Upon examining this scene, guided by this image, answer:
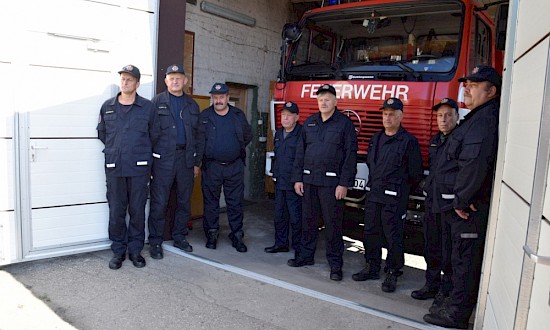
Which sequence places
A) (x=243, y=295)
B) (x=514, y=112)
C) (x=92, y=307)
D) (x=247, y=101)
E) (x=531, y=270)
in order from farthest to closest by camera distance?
(x=247, y=101) → (x=243, y=295) → (x=92, y=307) → (x=514, y=112) → (x=531, y=270)

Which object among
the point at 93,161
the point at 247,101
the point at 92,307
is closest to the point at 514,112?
the point at 92,307

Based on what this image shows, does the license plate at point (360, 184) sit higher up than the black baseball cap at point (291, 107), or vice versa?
the black baseball cap at point (291, 107)

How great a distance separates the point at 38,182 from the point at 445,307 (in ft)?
11.7

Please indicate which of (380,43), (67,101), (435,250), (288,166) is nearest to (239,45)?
(380,43)

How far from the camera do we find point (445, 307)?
3209 millimetres

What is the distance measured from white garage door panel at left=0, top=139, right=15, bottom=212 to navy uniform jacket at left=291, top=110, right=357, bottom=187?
2.60 metres

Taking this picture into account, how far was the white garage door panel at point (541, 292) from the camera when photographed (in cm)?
124

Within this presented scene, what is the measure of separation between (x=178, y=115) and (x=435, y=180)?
2.51m

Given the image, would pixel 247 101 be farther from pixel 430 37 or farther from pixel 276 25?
pixel 430 37

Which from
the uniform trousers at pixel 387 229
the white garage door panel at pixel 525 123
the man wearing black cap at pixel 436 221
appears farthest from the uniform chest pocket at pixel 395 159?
the white garage door panel at pixel 525 123

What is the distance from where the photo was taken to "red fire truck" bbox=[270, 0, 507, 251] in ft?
13.2

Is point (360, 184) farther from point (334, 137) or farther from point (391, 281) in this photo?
point (391, 281)

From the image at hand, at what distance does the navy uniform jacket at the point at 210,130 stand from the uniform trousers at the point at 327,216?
0.98 meters

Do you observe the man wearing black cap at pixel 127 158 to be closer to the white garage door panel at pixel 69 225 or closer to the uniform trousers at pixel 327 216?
the white garage door panel at pixel 69 225
